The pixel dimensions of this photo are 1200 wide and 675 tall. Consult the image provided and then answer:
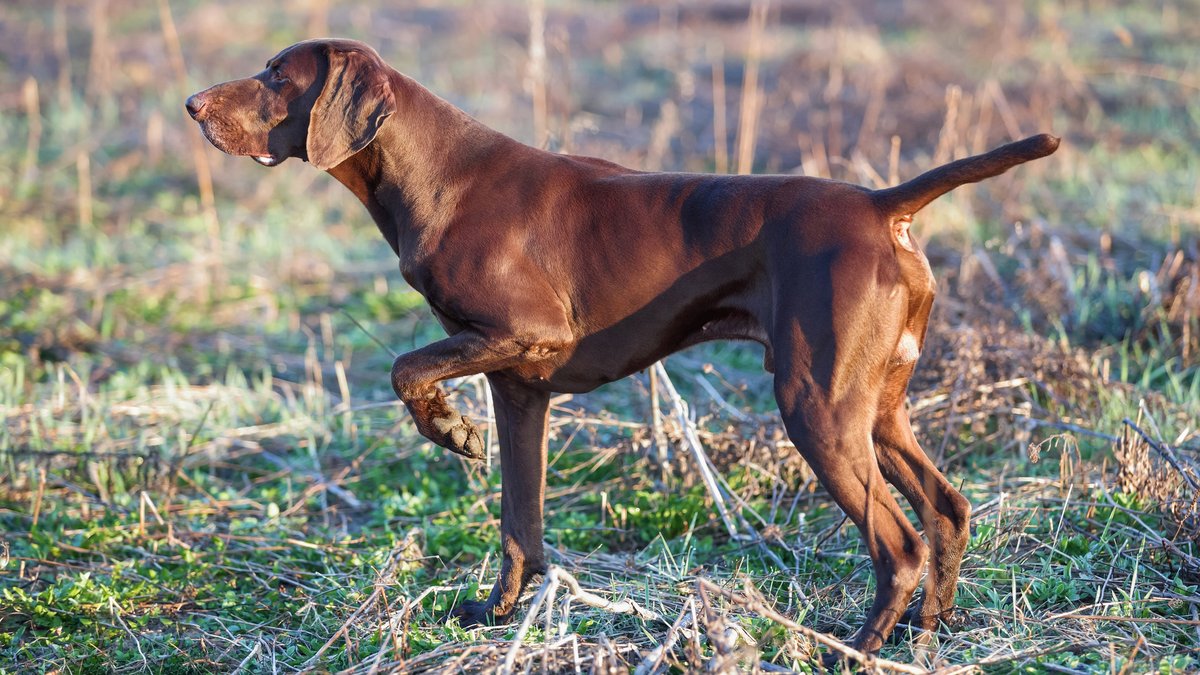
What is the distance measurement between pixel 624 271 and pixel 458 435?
2.49 ft

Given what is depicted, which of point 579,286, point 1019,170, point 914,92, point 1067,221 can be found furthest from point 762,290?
point 914,92

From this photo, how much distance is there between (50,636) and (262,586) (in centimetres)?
71

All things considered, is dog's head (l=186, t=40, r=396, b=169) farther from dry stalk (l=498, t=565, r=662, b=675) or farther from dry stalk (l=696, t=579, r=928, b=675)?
dry stalk (l=696, t=579, r=928, b=675)

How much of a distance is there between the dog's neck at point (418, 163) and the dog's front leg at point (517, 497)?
1.98 ft

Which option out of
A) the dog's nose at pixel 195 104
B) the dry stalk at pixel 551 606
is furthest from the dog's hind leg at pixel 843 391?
the dog's nose at pixel 195 104

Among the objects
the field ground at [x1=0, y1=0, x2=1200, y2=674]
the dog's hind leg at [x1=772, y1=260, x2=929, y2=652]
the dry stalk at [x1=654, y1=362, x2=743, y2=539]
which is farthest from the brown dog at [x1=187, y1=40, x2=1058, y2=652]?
the dry stalk at [x1=654, y1=362, x2=743, y2=539]

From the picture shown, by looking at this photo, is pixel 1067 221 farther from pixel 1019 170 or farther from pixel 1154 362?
pixel 1154 362

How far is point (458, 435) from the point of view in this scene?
144 inches

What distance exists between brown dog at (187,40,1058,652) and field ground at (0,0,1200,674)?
44 centimetres

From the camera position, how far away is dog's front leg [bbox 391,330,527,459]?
339 centimetres

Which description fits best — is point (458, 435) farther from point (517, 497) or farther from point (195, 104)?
point (195, 104)

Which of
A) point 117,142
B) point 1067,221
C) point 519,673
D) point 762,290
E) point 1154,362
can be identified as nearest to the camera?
point 519,673

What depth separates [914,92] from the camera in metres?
11.4

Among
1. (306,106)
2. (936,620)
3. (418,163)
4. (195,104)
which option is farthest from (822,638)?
(195,104)
